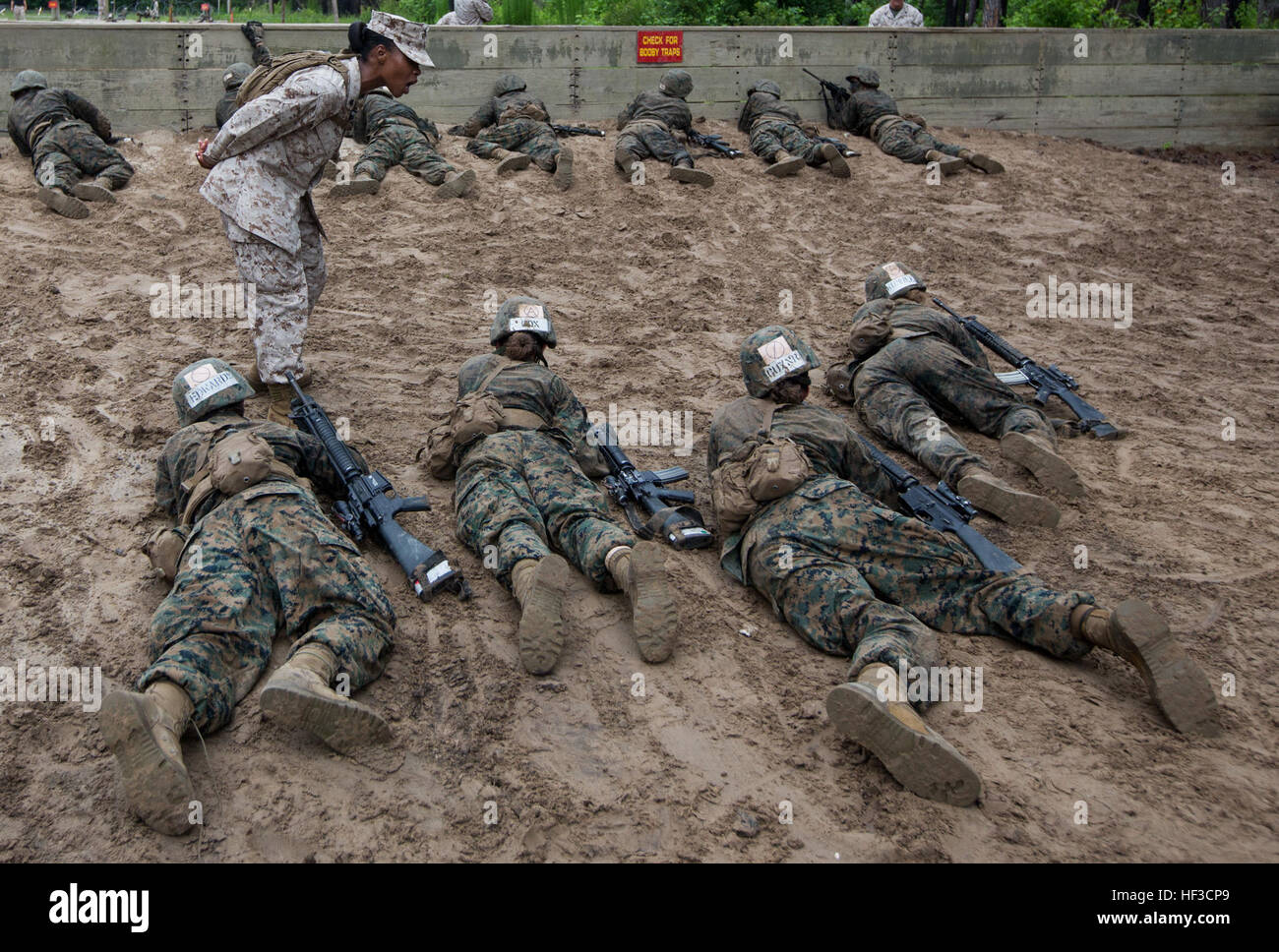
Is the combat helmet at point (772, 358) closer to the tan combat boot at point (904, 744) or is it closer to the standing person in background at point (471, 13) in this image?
the tan combat boot at point (904, 744)

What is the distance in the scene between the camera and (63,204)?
8391 millimetres

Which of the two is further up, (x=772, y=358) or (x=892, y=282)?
(x=892, y=282)

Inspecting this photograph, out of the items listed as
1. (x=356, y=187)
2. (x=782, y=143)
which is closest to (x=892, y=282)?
(x=782, y=143)

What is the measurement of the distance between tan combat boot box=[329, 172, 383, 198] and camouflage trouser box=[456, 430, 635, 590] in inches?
197

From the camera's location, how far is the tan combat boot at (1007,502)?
5238mm

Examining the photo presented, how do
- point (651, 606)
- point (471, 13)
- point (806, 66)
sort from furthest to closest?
1. point (471, 13)
2. point (806, 66)
3. point (651, 606)

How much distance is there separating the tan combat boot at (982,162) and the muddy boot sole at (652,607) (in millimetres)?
8551

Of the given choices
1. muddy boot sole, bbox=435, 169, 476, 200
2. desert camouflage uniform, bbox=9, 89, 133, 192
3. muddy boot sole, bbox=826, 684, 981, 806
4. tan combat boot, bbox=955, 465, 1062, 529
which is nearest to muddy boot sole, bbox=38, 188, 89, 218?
desert camouflage uniform, bbox=9, 89, 133, 192

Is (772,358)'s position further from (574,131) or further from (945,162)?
(574,131)

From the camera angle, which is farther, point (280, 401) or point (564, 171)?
point (564, 171)

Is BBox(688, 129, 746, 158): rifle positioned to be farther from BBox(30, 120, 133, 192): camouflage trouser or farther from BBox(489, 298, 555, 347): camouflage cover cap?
BBox(489, 298, 555, 347): camouflage cover cap

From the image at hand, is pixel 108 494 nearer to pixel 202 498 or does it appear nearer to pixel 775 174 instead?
pixel 202 498

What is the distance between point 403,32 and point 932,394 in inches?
144

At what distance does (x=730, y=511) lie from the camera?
4.52 metres
